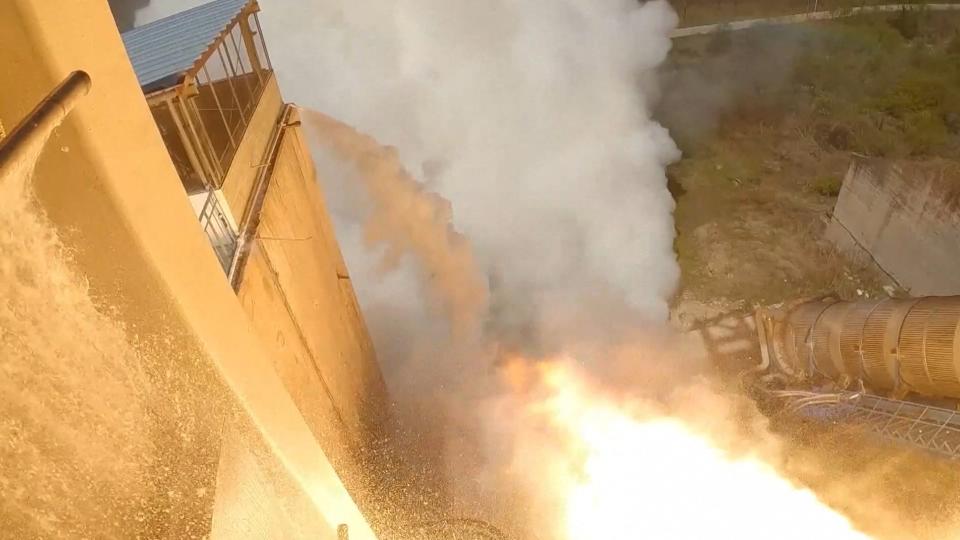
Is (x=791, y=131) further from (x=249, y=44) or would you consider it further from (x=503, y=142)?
(x=249, y=44)

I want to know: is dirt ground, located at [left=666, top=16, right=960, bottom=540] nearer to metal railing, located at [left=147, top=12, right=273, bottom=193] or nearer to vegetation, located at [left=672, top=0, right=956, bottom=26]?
vegetation, located at [left=672, top=0, right=956, bottom=26]

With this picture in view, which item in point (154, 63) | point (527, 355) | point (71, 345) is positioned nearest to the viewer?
point (71, 345)

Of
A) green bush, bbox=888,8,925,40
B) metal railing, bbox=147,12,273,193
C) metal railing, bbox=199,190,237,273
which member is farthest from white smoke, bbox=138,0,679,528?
green bush, bbox=888,8,925,40

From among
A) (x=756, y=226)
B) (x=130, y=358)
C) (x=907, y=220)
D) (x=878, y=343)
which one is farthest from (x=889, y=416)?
(x=130, y=358)

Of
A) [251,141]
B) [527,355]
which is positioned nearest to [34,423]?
[251,141]

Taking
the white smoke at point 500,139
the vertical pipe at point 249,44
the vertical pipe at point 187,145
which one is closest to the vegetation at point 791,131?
the white smoke at point 500,139

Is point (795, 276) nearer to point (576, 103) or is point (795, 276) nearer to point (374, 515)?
point (576, 103)
